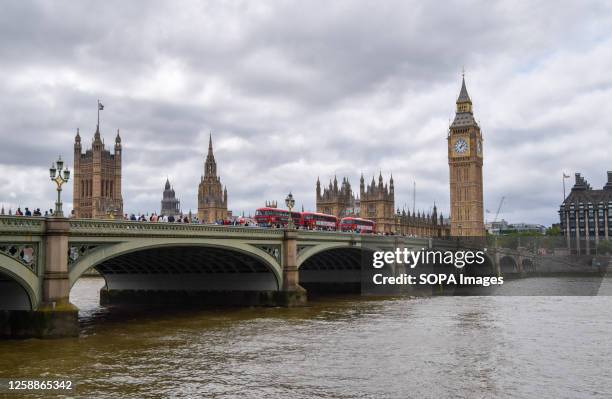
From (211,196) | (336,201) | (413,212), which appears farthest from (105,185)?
(413,212)

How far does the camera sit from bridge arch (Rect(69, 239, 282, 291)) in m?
40.4

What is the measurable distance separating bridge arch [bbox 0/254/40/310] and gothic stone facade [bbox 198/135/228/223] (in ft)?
474

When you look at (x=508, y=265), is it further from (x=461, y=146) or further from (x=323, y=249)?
(x=323, y=249)

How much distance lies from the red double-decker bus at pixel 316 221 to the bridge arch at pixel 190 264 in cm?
2107

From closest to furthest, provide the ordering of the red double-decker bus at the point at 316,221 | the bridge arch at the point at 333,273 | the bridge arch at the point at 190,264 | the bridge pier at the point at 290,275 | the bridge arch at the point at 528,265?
1. the bridge arch at the point at 190,264
2. the bridge pier at the point at 290,275
3. the bridge arch at the point at 333,273
4. the red double-decker bus at the point at 316,221
5. the bridge arch at the point at 528,265

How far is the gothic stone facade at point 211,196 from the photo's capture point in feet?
583

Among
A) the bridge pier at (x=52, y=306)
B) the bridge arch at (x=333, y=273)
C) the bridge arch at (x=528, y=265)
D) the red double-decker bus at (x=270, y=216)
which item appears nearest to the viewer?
the bridge pier at (x=52, y=306)

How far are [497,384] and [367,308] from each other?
26.8 m

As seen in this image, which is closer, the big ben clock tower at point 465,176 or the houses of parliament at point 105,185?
the big ben clock tower at point 465,176

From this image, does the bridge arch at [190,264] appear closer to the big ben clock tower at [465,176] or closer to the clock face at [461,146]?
the big ben clock tower at [465,176]

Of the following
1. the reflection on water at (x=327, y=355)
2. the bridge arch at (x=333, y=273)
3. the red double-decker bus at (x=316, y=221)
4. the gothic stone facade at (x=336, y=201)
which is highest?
the gothic stone facade at (x=336, y=201)

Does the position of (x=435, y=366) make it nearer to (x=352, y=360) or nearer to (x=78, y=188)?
(x=352, y=360)

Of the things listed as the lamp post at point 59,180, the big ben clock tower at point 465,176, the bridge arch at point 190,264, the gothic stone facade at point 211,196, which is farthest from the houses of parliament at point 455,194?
the lamp post at point 59,180

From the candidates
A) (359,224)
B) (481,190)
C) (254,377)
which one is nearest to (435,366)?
(254,377)
